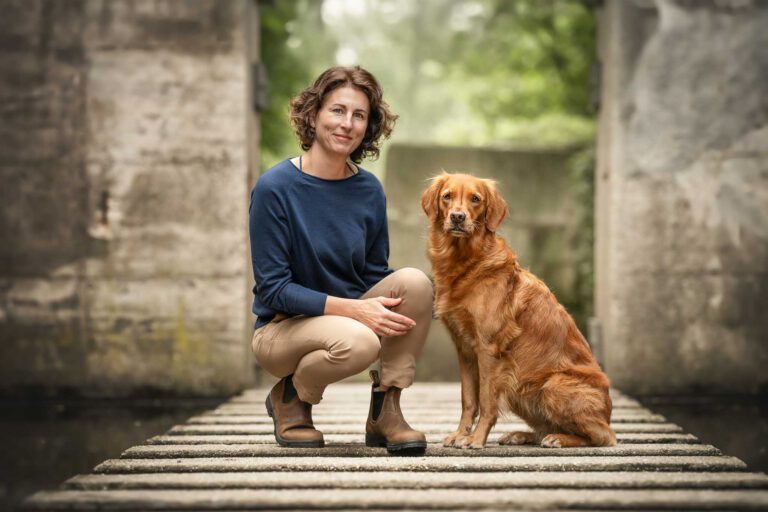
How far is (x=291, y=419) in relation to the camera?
3604mm

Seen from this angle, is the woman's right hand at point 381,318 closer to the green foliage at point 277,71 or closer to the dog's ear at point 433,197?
the dog's ear at point 433,197

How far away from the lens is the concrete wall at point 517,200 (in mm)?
7863

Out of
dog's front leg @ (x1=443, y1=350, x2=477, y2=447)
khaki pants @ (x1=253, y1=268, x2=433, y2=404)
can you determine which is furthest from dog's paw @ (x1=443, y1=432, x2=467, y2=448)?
khaki pants @ (x1=253, y1=268, x2=433, y2=404)

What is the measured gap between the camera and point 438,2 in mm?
20719

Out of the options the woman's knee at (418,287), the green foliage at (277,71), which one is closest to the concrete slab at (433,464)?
the woman's knee at (418,287)

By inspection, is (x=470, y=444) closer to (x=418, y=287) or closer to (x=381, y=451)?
(x=381, y=451)

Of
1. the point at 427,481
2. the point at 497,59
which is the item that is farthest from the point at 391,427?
the point at 497,59

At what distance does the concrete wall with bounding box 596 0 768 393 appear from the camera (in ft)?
19.2

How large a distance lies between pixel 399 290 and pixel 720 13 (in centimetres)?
376

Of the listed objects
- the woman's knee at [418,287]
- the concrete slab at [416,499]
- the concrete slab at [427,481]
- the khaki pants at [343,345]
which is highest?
the woman's knee at [418,287]

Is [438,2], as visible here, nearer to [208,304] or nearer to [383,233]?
[208,304]

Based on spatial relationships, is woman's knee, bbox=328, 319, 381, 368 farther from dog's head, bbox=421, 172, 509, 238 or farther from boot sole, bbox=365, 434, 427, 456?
dog's head, bbox=421, 172, 509, 238

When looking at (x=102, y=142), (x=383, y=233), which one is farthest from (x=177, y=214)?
(x=383, y=233)

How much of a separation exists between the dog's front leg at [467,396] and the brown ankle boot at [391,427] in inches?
9.0
